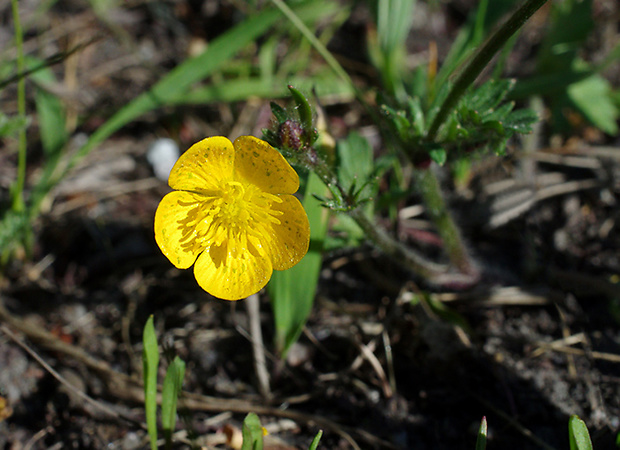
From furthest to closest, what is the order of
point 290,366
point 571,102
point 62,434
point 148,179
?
point 148,179, point 571,102, point 290,366, point 62,434

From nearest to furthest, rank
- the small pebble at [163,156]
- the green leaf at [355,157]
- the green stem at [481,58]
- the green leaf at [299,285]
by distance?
the green stem at [481,58] < the green leaf at [299,285] < the green leaf at [355,157] < the small pebble at [163,156]

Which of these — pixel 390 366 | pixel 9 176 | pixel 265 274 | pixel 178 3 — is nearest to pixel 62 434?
pixel 265 274

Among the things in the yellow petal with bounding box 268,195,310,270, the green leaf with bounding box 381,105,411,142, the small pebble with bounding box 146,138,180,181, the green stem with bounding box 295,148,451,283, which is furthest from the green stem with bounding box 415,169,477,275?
the small pebble with bounding box 146,138,180,181

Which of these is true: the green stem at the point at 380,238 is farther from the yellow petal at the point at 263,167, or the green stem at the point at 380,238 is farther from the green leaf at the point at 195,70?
the green leaf at the point at 195,70

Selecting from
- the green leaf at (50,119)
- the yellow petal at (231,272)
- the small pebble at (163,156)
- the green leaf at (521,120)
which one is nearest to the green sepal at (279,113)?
the yellow petal at (231,272)

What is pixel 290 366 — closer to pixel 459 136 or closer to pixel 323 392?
pixel 323 392

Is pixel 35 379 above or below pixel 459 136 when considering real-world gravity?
below
